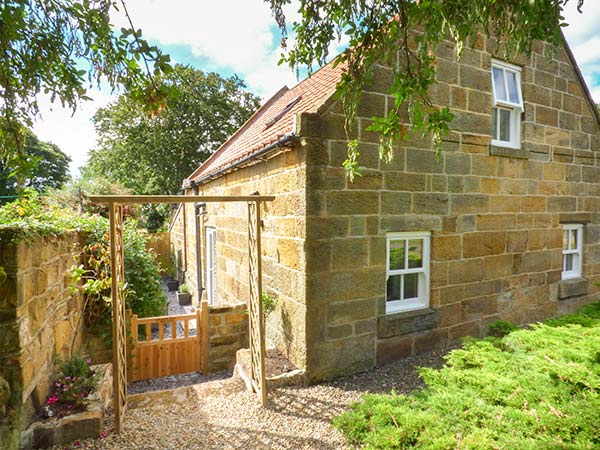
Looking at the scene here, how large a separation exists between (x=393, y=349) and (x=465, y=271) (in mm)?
1880

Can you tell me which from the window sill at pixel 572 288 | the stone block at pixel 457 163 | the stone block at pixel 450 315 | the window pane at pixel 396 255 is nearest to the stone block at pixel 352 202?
the window pane at pixel 396 255

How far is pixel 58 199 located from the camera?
1698 centimetres

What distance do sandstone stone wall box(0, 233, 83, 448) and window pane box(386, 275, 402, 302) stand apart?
14.4ft

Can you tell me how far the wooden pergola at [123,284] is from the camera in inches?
140

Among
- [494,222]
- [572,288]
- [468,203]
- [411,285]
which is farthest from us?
[572,288]

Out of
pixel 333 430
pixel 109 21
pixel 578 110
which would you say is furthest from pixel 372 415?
pixel 578 110

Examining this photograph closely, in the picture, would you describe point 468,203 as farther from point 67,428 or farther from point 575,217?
point 67,428

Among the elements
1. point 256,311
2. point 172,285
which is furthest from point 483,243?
point 172,285

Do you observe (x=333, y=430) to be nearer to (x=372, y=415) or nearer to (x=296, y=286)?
(x=372, y=415)

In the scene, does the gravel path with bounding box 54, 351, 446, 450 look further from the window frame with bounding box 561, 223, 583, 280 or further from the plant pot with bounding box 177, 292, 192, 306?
the plant pot with bounding box 177, 292, 192, 306

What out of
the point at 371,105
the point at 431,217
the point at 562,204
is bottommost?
the point at 431,217

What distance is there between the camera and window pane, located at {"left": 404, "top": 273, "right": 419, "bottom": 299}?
210 inches

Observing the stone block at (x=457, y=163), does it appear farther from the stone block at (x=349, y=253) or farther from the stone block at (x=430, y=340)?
the stone block at (x=430, y=340)

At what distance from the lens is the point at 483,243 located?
231 inches
